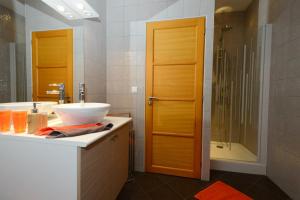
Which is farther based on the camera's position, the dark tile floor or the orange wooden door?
the dark tile floor

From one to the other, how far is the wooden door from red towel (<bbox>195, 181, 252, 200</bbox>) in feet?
0.79

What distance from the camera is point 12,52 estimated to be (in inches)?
46.7

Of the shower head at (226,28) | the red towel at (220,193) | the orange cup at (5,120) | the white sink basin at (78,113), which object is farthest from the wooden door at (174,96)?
the orange cup at (5,120)

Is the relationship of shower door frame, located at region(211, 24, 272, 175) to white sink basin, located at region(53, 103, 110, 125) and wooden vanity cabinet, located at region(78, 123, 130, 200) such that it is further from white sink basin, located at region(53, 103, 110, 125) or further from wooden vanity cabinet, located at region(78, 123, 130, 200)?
white sink basin, located at region(53, 103, 110, 125)

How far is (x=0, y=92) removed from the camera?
111 centimetres

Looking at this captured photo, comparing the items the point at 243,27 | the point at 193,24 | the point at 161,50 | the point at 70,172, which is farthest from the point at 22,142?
the point at 243,27

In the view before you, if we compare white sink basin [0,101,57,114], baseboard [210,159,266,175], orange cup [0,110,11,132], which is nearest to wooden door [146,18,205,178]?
baseboard [210,159,266,175]

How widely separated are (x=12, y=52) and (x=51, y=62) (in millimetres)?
283

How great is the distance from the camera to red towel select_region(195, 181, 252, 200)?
5.23ft

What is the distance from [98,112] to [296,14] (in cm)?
205

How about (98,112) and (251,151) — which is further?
(251,151)

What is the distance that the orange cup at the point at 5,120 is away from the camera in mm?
1004

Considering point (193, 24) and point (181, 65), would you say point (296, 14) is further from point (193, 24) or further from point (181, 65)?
point (181, 65)

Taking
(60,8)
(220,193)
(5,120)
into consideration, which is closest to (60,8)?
(60,8)
